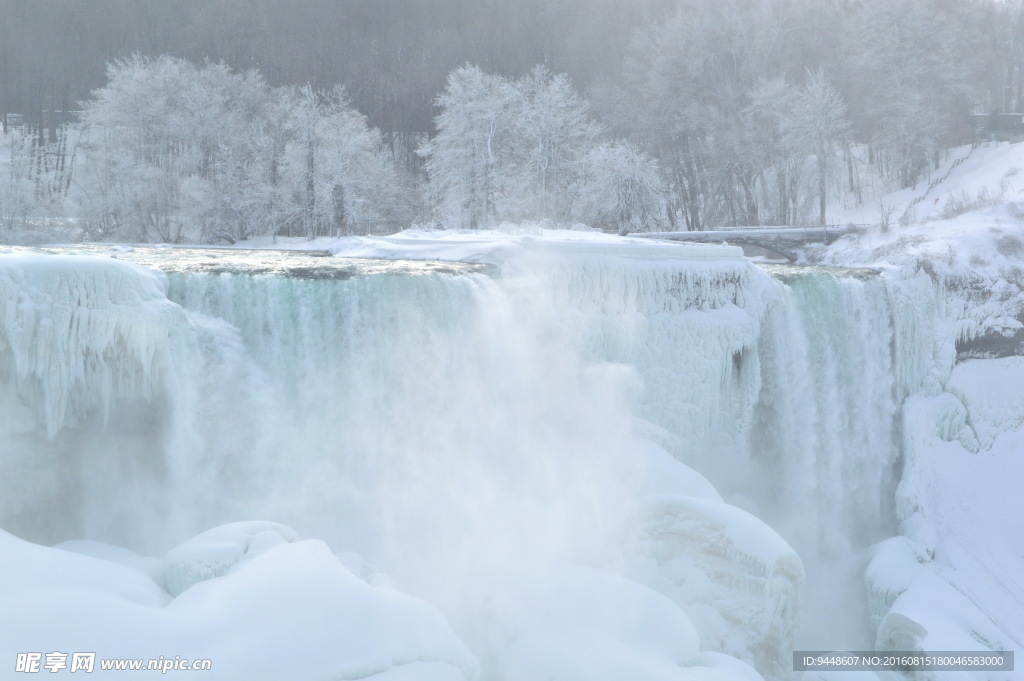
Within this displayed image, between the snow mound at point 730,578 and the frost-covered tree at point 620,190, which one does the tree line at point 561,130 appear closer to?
the frost-covered tree at point 620,190

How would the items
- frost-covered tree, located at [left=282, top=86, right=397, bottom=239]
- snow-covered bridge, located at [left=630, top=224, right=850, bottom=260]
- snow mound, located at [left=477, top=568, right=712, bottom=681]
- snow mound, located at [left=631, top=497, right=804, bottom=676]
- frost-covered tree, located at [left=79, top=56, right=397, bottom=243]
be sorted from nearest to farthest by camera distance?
1. snow mound, located at [left=477, top=568, right=712, bottom=681]
2. snow mound, located at [left=631, top=497, right=804, bottom=676]
3. snow-covered bridge, located at [left=630, top=224, right=850, bottom=260]
4. frost-covered tree, located at [left=79, top=56, right=397, bottom=243]
5. frost-covered tree, located at [left=282, top=86, right=397, bottom=239]

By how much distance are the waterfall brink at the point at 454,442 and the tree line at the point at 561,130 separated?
16.2 meters

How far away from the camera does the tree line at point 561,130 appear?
26234 mm

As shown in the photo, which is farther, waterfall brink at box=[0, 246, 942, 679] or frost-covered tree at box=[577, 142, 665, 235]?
frost-covered tree at box=[577, 142, 665, 235]

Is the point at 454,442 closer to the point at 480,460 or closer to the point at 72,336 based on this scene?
the point at 480,460

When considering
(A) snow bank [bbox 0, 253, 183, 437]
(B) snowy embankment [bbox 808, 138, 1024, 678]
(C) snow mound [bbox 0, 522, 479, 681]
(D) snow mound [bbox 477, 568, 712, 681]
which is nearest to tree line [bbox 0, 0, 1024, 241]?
(B) snowy embankment [bbox 808, 138, 1024, 678]

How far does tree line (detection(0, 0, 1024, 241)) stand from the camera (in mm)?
26234

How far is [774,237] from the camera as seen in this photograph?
24.7m

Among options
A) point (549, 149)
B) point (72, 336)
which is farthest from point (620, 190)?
point (72, 336)

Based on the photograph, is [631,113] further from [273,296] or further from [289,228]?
[273,296]

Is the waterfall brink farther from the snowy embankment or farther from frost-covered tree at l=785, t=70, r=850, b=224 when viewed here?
frost-covered tree at l=785, t=70, r=850, b=224

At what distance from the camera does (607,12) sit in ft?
155

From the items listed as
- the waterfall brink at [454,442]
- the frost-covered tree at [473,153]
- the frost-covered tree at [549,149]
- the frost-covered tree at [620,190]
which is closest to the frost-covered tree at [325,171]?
the frost-covered tree at [473,153]

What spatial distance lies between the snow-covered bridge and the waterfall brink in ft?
38.8
